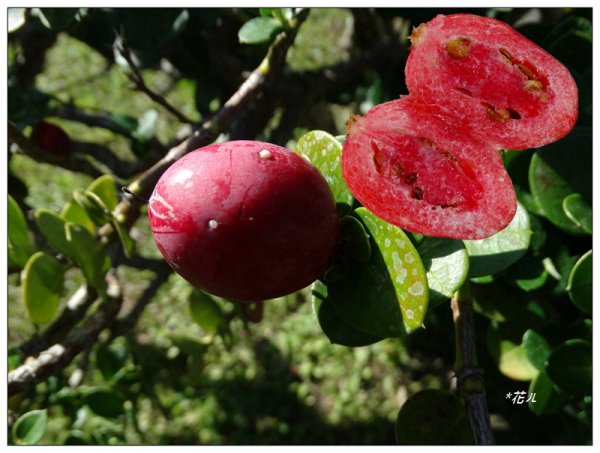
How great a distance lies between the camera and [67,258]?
1039mm

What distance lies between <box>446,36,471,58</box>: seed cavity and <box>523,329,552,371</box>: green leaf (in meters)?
0.47

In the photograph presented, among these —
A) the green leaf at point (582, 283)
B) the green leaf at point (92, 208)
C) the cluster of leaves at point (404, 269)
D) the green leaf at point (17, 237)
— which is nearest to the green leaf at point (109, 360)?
the cluster of leaves at point (404, 269)

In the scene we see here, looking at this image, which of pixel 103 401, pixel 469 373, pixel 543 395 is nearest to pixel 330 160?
pixel 469 373

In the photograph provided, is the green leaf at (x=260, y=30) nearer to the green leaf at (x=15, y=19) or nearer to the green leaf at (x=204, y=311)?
the green leaf at (x=15, y=19)

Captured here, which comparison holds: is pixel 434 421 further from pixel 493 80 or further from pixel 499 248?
pixel 493 80

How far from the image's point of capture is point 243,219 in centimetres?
62

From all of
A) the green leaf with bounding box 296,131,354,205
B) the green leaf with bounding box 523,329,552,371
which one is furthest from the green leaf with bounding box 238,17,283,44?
the green leaf with bounding box 523,329,552,371

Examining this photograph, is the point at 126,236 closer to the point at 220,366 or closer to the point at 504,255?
the point at 504,255

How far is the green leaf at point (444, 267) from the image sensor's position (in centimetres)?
67

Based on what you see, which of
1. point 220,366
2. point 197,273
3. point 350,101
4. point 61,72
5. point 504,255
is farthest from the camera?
point 61,72

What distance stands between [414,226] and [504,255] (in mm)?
177

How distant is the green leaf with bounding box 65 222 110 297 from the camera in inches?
36.8

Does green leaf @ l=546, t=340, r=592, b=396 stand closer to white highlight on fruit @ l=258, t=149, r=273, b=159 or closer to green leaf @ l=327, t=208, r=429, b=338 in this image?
green leaf @ l=327, t=208, r=429, b=338

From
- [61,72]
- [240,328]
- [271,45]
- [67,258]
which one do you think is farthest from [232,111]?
[61,72]
